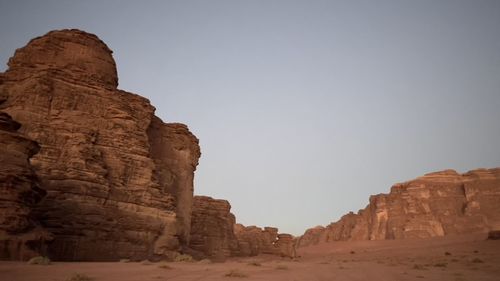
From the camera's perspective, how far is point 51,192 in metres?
16.2

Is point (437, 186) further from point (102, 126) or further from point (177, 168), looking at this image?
point (102, 126)

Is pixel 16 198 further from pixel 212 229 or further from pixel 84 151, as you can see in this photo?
pixel 212 229

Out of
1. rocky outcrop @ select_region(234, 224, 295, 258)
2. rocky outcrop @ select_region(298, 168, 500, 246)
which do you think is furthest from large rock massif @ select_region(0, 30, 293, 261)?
rocky outcrop @ select_region(298, 168, 500, 246)

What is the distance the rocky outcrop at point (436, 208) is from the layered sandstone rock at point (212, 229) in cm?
4588

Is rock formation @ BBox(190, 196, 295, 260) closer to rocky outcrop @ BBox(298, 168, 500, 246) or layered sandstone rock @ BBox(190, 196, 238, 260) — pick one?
layered sandstone rock @ BBox(190, 196, 238, 260)

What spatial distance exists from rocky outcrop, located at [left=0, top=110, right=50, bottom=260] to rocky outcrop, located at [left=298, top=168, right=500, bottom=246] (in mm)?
72945

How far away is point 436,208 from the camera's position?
7406cm

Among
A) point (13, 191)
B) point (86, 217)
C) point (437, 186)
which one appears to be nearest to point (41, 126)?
point (86, 217)

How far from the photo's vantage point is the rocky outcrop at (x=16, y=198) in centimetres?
1048

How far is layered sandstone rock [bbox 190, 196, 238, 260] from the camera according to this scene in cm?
3716

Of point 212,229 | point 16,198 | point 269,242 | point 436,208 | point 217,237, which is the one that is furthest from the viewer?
point 436,208

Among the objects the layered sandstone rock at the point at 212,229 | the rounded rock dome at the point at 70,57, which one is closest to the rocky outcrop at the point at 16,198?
the rounded rock dome at the point at 70,57

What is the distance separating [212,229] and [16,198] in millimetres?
29528

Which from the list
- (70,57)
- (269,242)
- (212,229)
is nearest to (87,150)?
(70,57)
